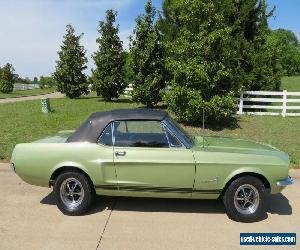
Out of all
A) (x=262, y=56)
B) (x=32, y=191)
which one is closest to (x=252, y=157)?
(x=32, y=191)

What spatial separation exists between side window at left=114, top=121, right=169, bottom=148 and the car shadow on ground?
1042mm

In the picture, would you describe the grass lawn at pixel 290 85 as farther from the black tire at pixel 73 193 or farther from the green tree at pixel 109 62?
the black tire at pixel 73 193

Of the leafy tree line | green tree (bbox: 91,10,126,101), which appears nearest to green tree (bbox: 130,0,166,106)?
the leafy tree line

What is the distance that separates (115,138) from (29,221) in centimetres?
169

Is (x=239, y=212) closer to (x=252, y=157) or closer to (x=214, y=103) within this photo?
(x=252, y=157)

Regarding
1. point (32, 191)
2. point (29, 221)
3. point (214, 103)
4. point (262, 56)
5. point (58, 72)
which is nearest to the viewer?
point (29, 221)

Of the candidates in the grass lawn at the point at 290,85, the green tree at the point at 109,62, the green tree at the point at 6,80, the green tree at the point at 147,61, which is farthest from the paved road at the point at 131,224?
the green tree at the point at 6,80

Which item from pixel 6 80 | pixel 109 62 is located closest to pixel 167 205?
pixel 109 62

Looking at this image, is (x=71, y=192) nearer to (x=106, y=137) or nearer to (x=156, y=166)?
(x=106, y=137)

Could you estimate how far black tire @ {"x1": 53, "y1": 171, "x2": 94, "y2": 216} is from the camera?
211 inches

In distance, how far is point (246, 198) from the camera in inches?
206

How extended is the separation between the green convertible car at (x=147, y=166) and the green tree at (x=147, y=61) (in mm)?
11869

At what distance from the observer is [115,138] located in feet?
17.8

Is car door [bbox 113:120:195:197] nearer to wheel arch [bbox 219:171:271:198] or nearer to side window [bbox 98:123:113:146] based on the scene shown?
side window [bbox 98:123:113:146]
